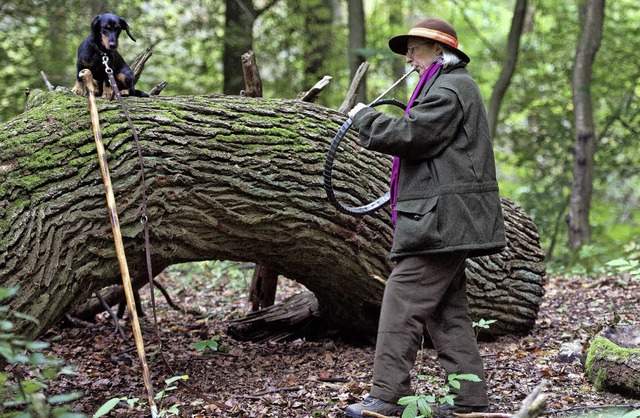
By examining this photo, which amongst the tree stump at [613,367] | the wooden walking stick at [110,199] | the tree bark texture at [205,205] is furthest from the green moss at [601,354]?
the wooden walking stick at [110,199]

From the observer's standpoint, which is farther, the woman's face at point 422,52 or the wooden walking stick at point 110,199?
the woman's face at point 422,52

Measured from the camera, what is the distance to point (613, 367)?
3.83m

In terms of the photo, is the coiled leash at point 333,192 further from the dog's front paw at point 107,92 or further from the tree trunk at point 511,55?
the tree trunk at point 511,55

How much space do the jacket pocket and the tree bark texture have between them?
1118 millimetres

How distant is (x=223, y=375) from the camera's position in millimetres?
4633

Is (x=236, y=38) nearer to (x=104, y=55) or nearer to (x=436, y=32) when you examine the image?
(x=104, y=55)

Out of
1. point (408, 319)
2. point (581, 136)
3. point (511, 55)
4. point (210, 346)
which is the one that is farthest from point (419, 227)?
point (511, 55)

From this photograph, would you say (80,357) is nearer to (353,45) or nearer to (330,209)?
(330,209)

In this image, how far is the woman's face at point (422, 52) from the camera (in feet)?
12.3

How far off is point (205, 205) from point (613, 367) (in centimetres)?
273

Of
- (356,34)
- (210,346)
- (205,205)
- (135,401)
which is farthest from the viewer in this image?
(356,34)

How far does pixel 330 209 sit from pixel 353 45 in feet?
21.5

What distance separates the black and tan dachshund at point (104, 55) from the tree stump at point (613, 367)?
3.51m

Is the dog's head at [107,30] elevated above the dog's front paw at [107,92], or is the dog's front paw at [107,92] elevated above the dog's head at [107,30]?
the dog's head at [107,30]
